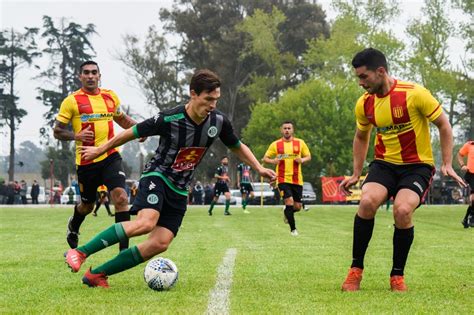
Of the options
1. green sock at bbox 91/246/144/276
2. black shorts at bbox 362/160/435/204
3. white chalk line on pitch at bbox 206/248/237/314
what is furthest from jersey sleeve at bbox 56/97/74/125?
black shorts at bbox 362/160/435/204

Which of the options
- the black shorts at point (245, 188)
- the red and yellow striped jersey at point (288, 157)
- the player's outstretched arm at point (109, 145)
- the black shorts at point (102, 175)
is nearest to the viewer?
the player's outstretched arm at point (109, 145)

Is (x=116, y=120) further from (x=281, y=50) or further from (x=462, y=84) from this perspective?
(x=281, y=50)

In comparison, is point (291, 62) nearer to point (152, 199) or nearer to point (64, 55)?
point (64, 55)

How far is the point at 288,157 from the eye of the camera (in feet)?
55.8

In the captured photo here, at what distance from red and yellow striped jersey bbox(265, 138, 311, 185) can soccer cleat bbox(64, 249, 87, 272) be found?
985 centimetres

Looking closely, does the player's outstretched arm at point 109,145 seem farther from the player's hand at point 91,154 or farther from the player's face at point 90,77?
the player's face at point 90,77

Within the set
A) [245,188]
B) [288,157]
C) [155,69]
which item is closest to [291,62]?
[155,69]

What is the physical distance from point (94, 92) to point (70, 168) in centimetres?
6366

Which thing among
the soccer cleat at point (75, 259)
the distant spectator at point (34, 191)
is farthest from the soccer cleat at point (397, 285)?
the distant spectator at point (34, 191)

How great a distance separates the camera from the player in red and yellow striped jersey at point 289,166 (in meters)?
16.4

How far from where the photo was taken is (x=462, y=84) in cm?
5047

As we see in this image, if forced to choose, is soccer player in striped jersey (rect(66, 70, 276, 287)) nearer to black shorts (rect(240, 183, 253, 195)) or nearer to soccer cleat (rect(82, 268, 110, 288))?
soccer cleat (rect(82, 268, 110, 288))

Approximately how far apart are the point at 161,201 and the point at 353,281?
1862 mm

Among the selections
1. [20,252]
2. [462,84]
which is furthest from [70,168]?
[20,252]
